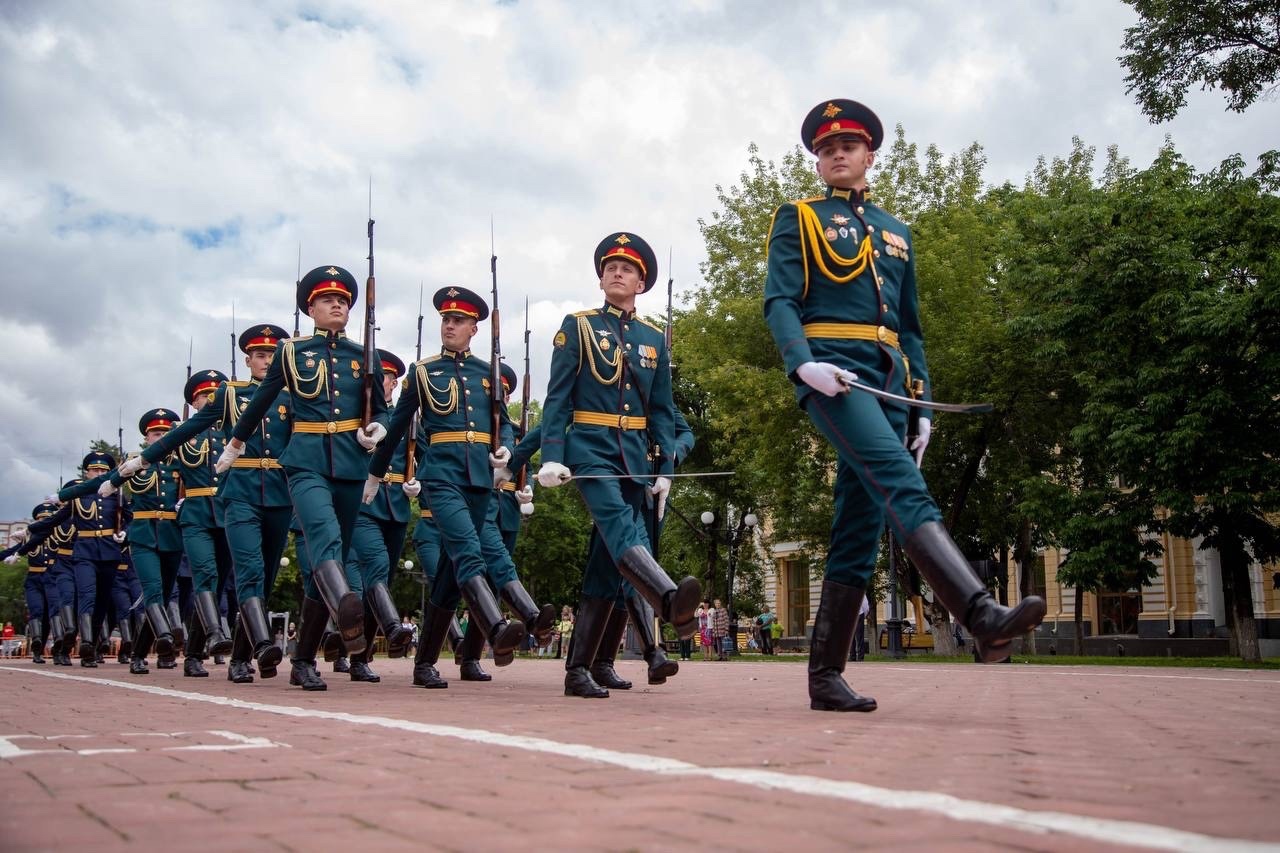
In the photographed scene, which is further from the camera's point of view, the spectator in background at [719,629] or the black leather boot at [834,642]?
the spectator in background at [719,629]

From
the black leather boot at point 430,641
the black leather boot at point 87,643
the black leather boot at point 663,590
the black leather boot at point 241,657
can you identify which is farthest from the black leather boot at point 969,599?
the black leather boot at point 87,643

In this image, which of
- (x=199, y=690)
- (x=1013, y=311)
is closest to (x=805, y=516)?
(x=1013, y=311)

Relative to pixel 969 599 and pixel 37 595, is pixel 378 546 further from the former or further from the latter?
pixel 37 595

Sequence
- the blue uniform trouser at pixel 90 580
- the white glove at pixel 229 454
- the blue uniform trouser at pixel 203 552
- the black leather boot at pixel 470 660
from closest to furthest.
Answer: the white glove at pixel 229 454
the black leather boot at pixel 470 660
the blue uniform trouser at pixel 203 552
the blue uniform trouser at pixel 90 580

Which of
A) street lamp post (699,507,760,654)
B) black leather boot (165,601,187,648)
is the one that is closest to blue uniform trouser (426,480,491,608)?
black leather boot (165,601,187,648)

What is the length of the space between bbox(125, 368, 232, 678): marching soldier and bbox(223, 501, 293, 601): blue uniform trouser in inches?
46.6

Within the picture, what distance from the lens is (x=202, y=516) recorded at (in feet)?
42.7

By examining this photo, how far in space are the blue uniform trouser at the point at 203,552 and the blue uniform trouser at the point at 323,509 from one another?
3.22 metres

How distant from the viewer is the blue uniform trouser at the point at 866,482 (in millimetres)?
5957

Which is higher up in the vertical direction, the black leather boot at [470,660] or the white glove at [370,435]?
the white glove at [370,435]

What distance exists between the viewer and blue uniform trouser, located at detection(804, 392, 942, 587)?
5.96m

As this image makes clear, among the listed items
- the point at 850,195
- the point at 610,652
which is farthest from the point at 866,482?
the point at 610,652

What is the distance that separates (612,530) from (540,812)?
4459 millimetres

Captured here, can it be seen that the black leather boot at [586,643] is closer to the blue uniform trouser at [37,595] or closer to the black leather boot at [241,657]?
the black leather boot at [241,657]
